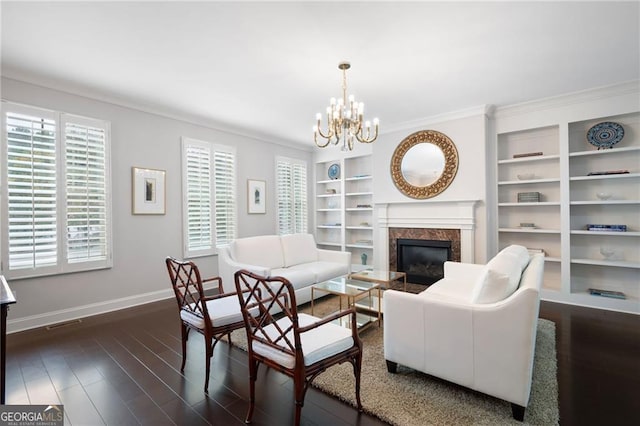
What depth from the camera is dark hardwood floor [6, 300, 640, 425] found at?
1.88 meters

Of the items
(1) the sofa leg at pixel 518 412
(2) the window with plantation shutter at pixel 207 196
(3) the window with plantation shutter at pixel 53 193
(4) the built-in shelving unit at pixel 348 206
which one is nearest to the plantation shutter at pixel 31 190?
(3) the window with plantation shutter at pixel 53 193

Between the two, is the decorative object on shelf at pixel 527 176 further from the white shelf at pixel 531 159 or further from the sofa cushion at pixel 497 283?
the sofa cushion at pixel 497 283

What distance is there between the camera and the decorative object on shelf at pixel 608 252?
12.6 ft

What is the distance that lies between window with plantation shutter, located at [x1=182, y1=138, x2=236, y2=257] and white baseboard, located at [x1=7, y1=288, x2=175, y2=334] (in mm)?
738

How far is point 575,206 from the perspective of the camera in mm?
4141

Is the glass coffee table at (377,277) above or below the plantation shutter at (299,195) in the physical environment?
below

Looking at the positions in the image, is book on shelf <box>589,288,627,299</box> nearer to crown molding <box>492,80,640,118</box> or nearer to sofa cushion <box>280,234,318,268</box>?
crown molding <box>492,80,640,118</box>

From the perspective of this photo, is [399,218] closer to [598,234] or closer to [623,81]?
[598,234]

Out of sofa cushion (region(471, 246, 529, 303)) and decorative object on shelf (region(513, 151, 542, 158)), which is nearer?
sofa cushion (region(471, 246, 529, 303))

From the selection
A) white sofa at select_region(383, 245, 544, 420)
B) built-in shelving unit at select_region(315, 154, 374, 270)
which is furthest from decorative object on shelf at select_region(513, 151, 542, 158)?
white sofa at select_region(383, 245, 544, 420)

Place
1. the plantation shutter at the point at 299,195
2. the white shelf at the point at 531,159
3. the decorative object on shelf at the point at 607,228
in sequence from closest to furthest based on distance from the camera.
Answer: the decorative object on shelf at the point at 607,228
the white shelf at the point at 531,159
the plantation shutter at the point at 299,195

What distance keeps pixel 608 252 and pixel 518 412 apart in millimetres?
3303

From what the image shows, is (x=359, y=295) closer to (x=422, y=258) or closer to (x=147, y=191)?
(x=422, y=258)

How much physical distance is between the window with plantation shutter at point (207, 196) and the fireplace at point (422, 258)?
118 inches
